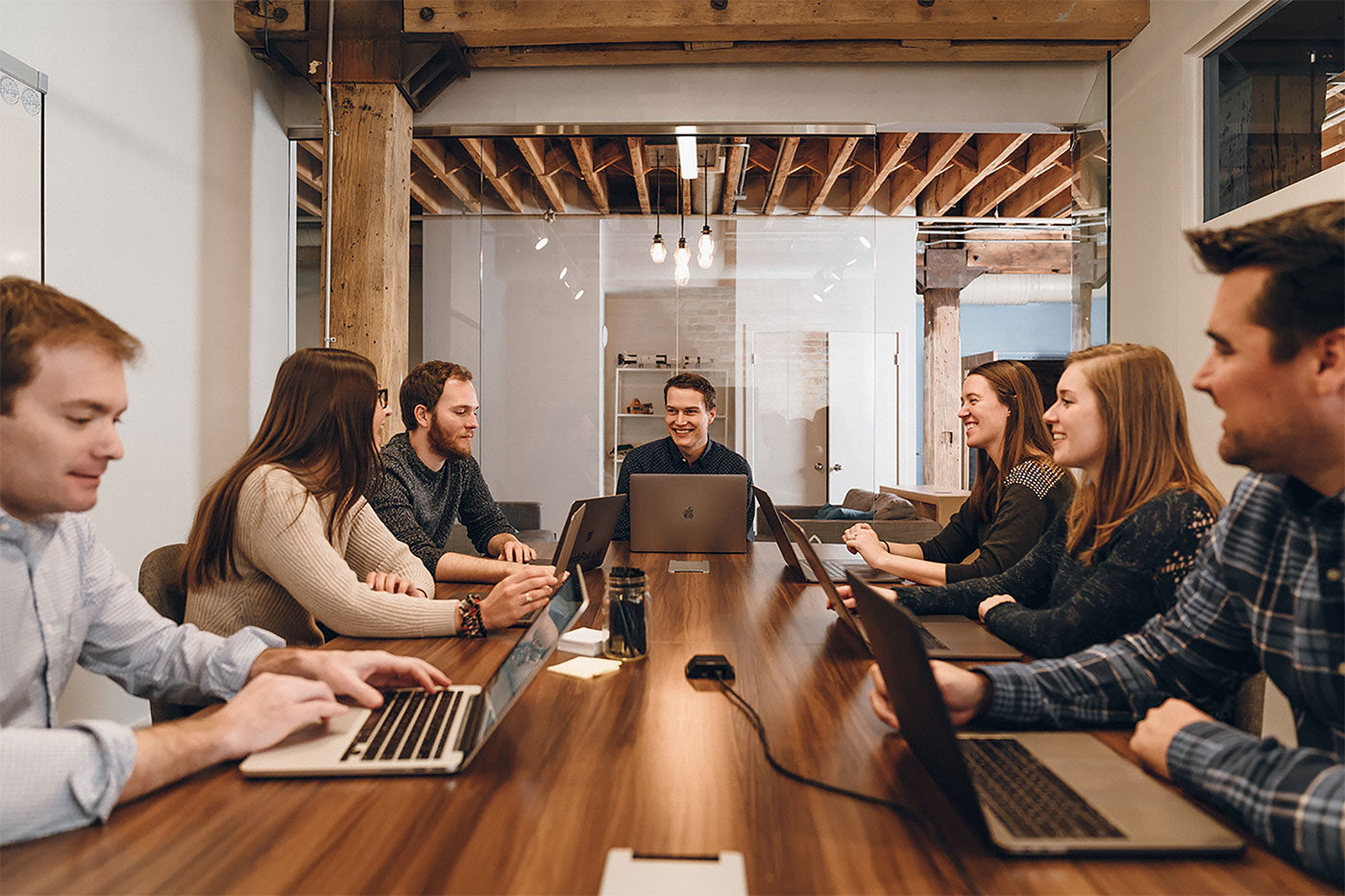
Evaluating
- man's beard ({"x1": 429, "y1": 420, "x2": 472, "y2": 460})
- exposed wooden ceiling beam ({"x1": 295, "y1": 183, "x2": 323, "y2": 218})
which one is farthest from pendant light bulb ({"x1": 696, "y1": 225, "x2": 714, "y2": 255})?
man's beard ({"x1": 429, "y1": 420, "x2": 472, "y2": 460})

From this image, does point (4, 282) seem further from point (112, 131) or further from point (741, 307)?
point (741, 307)

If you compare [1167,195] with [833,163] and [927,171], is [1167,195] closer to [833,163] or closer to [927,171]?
[833,163]

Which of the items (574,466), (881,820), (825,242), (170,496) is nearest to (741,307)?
(825,242)

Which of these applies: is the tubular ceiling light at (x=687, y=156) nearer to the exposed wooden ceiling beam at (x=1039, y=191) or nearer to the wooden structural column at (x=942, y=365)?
the exposed wooden ceiling beam at (x=1039, y=191)

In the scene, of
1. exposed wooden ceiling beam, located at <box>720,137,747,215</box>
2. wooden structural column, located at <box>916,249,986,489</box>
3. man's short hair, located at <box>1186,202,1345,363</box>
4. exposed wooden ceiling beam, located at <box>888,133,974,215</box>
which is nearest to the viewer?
man's short hair, located at <box>1186,202,1345,363</box>

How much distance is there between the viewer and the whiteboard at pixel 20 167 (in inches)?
92.4

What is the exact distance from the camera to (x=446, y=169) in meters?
5.12

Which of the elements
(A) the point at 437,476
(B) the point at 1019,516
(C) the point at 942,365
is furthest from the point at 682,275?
(C) the point at 942,365

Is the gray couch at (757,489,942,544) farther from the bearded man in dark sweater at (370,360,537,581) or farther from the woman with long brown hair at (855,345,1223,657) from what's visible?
the woman with long brown hair at (855,345,1223,657)

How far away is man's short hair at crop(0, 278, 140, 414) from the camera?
101 cm

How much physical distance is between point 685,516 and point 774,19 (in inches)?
89.5

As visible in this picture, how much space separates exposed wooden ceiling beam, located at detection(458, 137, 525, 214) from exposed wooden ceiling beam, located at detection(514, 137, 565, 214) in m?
0.16

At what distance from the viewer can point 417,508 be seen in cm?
286

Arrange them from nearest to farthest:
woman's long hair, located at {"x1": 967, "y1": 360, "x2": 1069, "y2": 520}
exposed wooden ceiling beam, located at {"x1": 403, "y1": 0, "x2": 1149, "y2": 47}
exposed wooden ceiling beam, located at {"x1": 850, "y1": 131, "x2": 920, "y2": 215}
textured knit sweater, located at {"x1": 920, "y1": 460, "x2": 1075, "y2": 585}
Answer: textured knit sweater, located at {"x1": 920, "y1": 460, "x2": 1075, "y2": 585}, woman's long hair, located at {"x1": 967, "y1": 360, "x2": 1069, "y2": 520}, exposed wooden ceiling beam, located at {"x1": 403, "y1": 0, "x2": 1149, "y2": 47}, exposed wooden ceiling beam, located at {"x1": 850, "y1": 131, "x2": 920, "y2": 215}
